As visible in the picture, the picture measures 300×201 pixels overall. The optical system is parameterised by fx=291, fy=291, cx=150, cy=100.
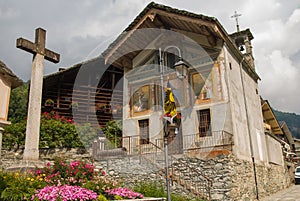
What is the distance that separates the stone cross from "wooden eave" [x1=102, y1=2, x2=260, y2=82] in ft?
21.7

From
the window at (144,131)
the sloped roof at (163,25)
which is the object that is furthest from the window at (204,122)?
the sloped roof at (163,25)

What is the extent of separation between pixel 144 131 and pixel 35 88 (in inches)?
304

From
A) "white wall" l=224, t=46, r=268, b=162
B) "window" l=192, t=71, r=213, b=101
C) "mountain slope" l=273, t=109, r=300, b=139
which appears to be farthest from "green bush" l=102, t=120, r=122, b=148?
"mountain slope" l=273, t=109, r=300, b=139

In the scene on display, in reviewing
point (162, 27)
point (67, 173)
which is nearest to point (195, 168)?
point (67, 173)

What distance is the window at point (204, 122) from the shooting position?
12.6 meters

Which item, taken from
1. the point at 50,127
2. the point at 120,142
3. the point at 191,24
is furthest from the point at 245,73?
the point at 50,127

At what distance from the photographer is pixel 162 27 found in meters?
14.7

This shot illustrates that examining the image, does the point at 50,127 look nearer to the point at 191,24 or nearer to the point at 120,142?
the point at 120,142

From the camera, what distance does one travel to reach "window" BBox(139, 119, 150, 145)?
562 inches

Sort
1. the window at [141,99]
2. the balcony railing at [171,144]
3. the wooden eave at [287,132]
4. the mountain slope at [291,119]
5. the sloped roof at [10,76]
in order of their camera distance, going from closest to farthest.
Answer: the sloped roof at [10,76], the balcony railing at [171,144], the window at [141,99], the wooden eave at [287,132], the mountain slope at [291,119]

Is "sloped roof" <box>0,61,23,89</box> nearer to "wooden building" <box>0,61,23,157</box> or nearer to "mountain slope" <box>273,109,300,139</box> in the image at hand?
"wooden building" <box>0,61,23,157</box>

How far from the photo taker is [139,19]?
1423 centimetres

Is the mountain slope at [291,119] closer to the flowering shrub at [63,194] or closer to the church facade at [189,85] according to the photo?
the church facade at [189,85]

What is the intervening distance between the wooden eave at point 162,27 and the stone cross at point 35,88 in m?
6.62
